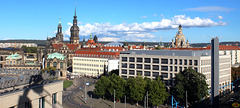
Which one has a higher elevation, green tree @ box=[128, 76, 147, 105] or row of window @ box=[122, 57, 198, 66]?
row of window @ box=[122, 57, 198, 66]

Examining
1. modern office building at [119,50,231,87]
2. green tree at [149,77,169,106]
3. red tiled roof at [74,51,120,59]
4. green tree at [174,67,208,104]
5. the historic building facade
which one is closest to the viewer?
green tree at [174,67,208,104]

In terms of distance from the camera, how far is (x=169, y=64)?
77.4 m

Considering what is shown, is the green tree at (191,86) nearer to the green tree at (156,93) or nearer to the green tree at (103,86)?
the green tree at (156,93)

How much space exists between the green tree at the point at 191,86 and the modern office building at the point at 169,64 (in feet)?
33.1

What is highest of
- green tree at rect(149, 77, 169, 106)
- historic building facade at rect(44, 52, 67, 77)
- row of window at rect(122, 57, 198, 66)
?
row of window at rect(122, 57, 198, 66)

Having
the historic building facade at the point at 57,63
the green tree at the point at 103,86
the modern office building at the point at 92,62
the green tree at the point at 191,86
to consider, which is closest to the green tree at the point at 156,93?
the green tree at the point at 191,86

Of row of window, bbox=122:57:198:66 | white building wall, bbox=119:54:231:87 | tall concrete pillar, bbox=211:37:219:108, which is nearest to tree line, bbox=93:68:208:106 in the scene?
white building wall, bbox=119:54:231:87

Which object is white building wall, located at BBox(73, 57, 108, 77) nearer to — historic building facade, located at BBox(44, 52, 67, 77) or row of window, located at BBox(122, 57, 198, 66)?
historic building facade, located at BBox(44, 52, 67, 77)

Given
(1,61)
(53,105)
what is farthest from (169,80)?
(1,61)

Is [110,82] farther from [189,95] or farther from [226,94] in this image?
[226,94]

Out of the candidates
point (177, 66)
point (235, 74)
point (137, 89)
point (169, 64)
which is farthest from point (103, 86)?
point (235, 74)

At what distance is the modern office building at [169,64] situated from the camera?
→ 7419 cm

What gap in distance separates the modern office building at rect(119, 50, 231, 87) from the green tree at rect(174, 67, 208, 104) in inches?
397

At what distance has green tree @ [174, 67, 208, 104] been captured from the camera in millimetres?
61250
